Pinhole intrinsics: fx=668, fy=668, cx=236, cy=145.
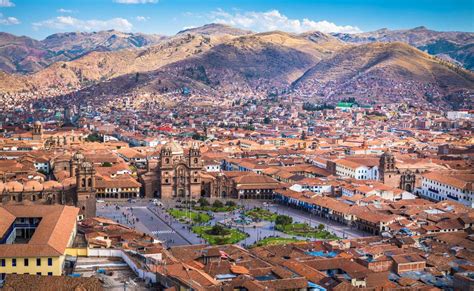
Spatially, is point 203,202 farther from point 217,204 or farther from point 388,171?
point 388,171

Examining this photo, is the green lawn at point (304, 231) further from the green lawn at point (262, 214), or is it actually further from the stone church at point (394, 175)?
the stone church at point (394, 175)

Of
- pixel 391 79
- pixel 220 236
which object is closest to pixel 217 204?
pixel 220 236

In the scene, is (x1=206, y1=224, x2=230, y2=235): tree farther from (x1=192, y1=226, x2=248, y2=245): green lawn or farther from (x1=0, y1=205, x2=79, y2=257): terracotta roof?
(x1=0, y1=205, x2=79, y2=257): terracotta roof

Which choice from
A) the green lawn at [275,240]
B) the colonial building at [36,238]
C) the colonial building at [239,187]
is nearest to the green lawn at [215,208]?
the colonial building at [239,187]

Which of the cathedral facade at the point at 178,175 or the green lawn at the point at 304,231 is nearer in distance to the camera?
the green lawn at the point at 304,231

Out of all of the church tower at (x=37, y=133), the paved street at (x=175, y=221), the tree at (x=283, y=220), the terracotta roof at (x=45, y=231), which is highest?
the terracotta roof at (x=45, y=231)
